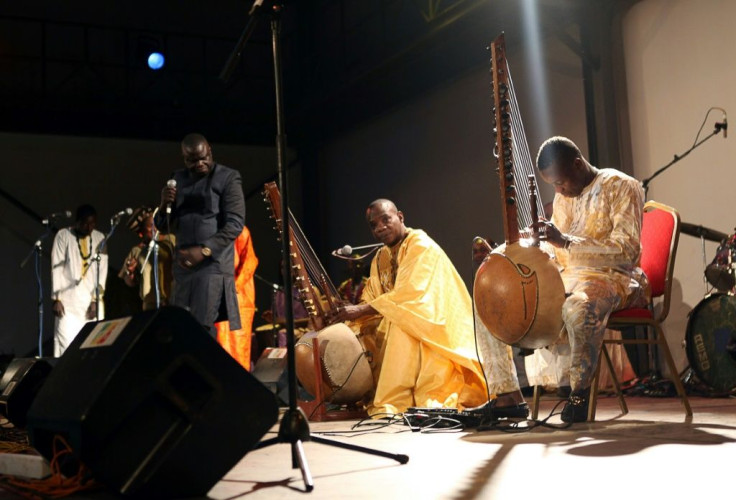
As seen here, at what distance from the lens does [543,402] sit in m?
5.83

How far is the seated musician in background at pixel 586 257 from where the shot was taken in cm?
365

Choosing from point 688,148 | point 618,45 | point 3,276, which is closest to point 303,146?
point 3,276

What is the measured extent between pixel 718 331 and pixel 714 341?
81mm

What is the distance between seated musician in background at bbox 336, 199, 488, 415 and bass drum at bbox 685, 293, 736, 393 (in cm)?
136

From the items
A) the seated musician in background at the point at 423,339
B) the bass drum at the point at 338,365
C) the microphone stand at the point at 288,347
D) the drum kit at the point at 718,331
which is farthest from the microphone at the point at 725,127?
the microphone stand at the point at 288,347

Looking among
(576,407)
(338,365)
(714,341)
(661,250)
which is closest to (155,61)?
(338,365)

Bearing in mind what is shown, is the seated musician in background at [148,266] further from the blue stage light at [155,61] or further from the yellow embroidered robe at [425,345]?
the blue stage light at [155,61]

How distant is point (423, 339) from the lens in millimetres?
4840

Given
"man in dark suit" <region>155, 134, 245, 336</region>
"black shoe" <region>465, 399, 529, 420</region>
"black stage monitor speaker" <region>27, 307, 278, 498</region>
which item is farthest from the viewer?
"man in dark suit" <region>155, 134, 245, 336</region>

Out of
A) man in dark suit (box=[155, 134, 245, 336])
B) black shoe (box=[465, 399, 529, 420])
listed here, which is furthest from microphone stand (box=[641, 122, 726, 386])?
man in dark suit (box=[155, 134, 245, 336])

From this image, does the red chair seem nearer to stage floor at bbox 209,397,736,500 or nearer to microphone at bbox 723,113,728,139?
stage floor at bbox 209,397,736,500

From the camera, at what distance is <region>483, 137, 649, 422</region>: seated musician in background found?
3.65 m

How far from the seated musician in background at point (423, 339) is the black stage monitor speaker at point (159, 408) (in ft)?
8.33

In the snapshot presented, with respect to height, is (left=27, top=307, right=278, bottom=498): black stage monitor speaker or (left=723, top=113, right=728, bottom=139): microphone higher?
(left=723, top=113, right=728, bottom=139): microphone
